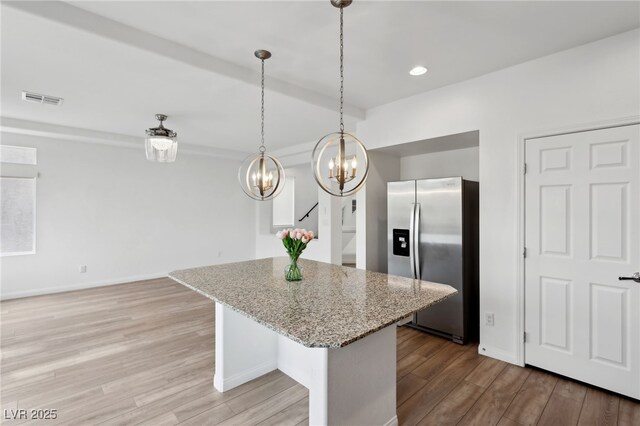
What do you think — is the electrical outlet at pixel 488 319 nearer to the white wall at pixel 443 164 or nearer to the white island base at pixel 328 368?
the white island base at pixel 328 368

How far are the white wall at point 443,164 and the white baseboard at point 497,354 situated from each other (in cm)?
195

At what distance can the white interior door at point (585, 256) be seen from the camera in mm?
2246

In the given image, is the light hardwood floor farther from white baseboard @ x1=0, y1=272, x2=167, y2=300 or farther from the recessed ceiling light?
the recessed ceiling light

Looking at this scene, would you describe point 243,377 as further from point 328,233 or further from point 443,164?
point 443,164

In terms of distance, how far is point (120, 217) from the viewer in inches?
219

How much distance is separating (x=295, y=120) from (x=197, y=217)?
11.9 feet

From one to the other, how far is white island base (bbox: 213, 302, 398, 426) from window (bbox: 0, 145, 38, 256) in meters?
4.43

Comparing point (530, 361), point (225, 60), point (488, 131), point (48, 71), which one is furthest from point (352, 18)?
point (530, 361)

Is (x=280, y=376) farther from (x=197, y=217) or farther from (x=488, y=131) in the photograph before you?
(x=197, y=217)

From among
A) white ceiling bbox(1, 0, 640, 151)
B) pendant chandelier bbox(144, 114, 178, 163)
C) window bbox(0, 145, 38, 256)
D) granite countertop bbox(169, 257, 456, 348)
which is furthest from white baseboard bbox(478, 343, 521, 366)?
window bbox(0, 145, 38, 256)

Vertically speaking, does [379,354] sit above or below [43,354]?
above

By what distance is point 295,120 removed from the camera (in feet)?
13.6

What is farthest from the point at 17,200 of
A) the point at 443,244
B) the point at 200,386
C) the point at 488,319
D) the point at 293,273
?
the point at 488,319

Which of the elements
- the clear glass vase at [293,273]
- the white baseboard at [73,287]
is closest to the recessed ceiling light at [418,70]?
the clear glass vase at [293,273]
